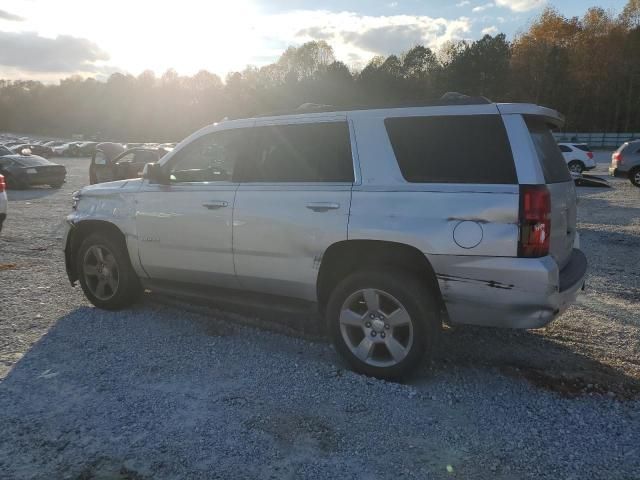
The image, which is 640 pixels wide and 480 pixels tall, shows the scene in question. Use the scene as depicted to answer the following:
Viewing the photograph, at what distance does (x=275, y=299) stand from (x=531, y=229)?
81.9 inches

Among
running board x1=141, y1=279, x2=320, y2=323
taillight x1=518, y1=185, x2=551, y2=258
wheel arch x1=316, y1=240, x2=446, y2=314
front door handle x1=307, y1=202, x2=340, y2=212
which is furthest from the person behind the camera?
running board x1=141, y1=279, x2=320, y2=323

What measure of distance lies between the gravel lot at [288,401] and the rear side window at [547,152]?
4.91 ft

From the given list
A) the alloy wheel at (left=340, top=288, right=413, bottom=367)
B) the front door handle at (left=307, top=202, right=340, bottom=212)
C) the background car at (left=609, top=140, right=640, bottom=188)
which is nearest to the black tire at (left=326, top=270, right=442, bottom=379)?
the alloy wheel at (left=340, top=288, right=413, bottom=367)

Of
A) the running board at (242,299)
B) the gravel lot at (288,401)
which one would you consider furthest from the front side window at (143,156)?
the running board at (242,299)

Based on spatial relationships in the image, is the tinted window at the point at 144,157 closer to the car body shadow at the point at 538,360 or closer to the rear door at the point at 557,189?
the car body shadow at the point at 538,360

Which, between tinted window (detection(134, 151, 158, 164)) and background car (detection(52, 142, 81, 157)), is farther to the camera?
background car (detection(52, 142, 81, 157))

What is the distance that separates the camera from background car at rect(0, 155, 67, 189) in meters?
18.6

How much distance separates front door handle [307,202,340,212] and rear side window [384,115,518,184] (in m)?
0.56

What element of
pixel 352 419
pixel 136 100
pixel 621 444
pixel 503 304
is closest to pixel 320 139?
pixel 503 304

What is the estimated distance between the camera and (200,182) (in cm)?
463

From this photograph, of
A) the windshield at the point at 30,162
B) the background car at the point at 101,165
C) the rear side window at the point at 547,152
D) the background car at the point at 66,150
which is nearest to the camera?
the rear side window at the point at 547,152

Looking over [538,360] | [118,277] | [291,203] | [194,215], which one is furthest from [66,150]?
[538,360]

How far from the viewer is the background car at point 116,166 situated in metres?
14.4

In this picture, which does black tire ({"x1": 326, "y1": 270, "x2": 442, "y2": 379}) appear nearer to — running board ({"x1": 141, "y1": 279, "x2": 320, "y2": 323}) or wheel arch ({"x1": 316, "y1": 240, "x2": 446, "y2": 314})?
wheel arch ({"x1": 316, "y1": 240, "x2": 446, "y2": 314})
